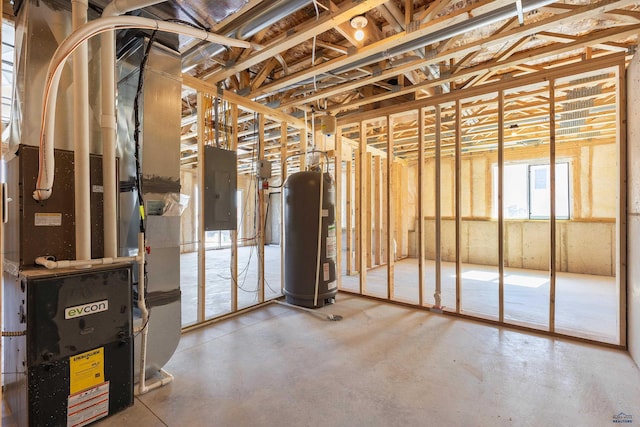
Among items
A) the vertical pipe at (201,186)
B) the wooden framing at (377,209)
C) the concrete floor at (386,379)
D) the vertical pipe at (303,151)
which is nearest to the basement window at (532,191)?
the wooden framing at (377,209)

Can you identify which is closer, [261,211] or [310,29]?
[310,29]

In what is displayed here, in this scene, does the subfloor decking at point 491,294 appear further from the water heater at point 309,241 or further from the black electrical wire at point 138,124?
the black electrical wire at point 138,124

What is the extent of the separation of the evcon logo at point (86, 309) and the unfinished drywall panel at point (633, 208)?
3.51 meters

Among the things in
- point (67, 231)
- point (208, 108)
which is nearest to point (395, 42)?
point (208, 108)

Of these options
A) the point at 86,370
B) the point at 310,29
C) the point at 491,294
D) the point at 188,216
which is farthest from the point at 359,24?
the point at 188,216

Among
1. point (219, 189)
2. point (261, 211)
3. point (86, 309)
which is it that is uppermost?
point (219, 189)

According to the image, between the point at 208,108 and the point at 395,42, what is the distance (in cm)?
197

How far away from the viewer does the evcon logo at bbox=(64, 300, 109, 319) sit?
1583mm

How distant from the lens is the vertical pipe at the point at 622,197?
Result: 2.61 m

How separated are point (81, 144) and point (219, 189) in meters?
1.51

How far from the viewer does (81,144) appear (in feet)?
5.51

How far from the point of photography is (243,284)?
197 inches

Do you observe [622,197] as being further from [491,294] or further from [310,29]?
[310,29]

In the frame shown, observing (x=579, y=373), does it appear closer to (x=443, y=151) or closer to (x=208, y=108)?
(x=208, y=108)
